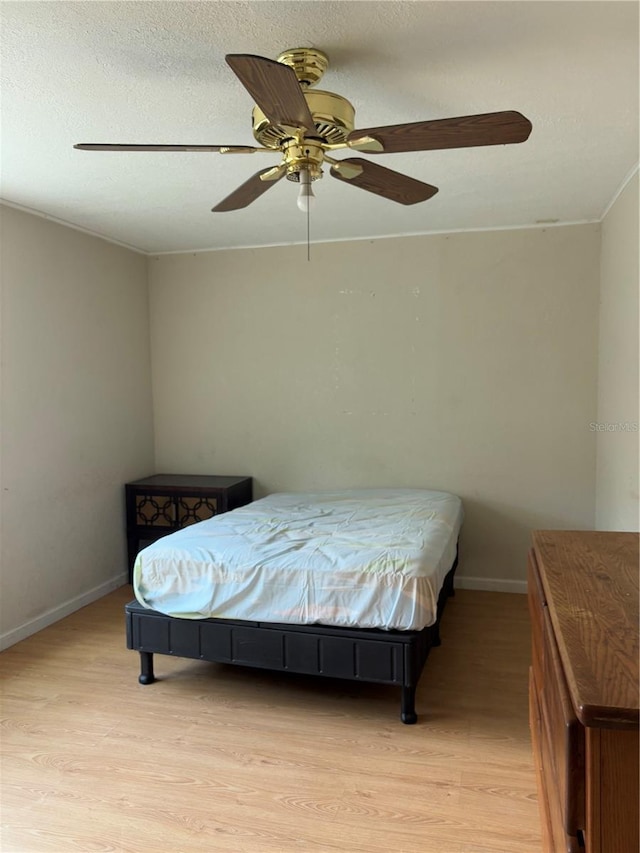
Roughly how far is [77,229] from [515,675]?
3.59 m

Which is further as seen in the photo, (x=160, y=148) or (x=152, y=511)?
(x=152, y=511)

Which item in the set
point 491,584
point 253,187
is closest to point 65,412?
point 253,187

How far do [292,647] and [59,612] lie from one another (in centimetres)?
185

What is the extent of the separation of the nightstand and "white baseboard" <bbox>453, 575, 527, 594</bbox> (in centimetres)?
162

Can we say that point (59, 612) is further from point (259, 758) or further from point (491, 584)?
point (491, 584)

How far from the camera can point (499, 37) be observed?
5.63 feet

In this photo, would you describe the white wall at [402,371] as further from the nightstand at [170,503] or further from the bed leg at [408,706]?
the bed leg at [408,706]

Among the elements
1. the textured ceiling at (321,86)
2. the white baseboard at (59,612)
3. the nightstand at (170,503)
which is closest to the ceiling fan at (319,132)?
the textured ceiling at (321,86)

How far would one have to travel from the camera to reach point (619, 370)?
3160 millimetres

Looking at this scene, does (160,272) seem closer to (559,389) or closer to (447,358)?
(447,358)

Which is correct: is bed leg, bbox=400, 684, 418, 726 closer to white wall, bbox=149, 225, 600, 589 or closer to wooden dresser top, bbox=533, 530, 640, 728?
wooden dresser top, bbox=533, 530, 640, 728

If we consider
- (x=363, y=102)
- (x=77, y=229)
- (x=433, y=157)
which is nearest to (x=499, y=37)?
(x=363, y=102)

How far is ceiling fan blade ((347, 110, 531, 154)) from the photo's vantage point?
64.1 inches

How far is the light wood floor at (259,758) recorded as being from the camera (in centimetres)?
187
